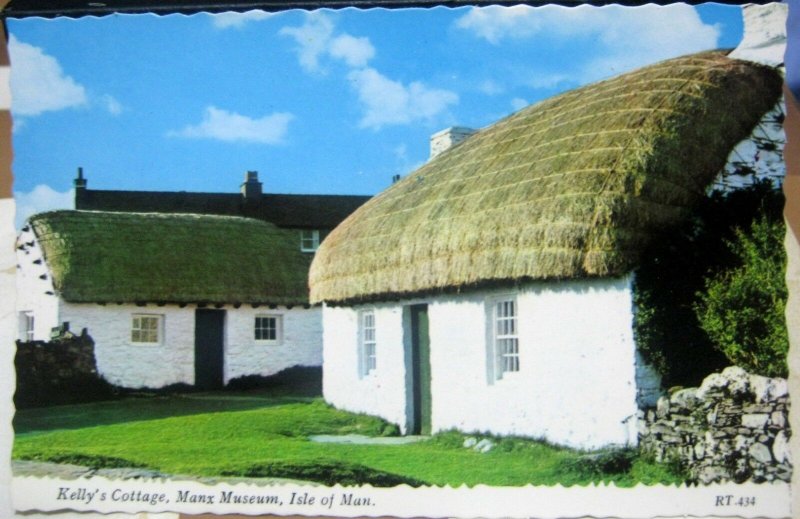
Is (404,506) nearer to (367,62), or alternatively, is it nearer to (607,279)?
(607,279)

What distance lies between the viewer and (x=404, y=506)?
616 cm

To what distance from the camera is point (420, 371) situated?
7.42m

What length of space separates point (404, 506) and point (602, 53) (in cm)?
359

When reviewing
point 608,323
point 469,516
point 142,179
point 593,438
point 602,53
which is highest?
point 602,53

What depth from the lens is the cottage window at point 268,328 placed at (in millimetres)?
7419

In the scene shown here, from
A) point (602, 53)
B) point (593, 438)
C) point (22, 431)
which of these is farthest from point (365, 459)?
point (602, 53)

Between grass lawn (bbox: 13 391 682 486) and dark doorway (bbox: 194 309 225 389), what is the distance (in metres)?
0.29

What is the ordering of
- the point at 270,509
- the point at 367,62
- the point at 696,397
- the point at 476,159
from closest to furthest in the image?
the point at 696,397 → the point at 270,509 → the point at 367,62 → the point at 476,159

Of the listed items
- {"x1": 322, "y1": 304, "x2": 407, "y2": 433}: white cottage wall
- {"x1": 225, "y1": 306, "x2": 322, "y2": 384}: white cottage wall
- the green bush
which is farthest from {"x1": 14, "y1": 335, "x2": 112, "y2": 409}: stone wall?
the green bush

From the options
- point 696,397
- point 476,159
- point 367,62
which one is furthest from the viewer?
point 476,159

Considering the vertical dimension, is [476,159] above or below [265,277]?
above

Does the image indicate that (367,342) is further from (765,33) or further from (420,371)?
(765,33)

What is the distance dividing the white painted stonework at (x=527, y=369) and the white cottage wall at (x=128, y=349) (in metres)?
1.21

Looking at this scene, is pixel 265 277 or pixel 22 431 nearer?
pixel 22 431
